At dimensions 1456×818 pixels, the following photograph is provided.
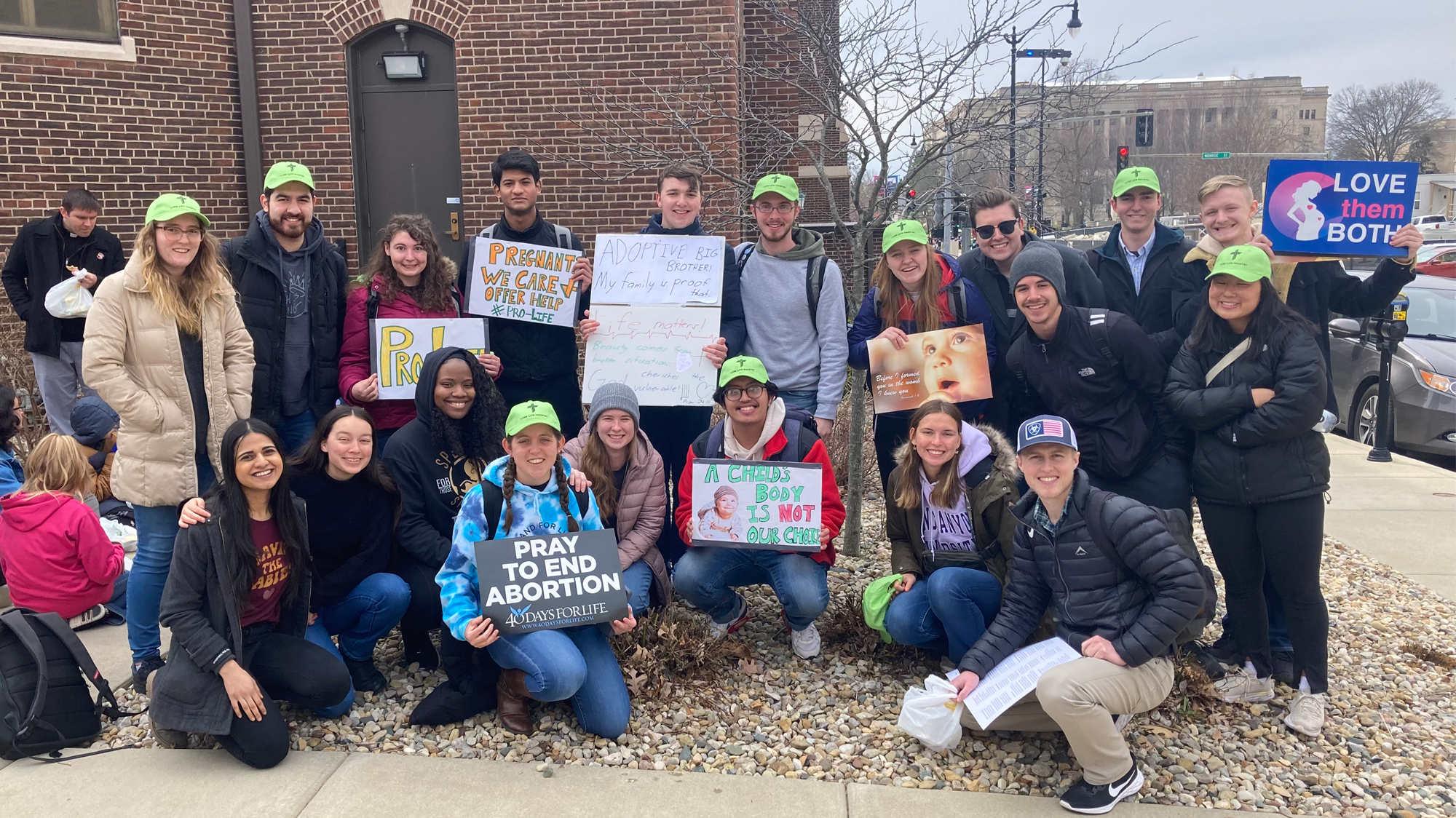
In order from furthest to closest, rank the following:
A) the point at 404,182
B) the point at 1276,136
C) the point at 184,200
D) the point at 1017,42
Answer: the point at 1276,136, the point at 404,182, the point at 1017,42, the point at 184,200

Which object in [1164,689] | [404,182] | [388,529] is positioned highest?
[404,182]

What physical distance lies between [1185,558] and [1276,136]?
63.0 metres

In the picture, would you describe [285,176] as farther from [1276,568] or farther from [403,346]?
[1276,568]

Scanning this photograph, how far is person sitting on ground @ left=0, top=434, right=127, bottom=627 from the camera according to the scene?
13.9 feet

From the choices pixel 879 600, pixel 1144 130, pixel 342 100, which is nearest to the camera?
pixel 879 600

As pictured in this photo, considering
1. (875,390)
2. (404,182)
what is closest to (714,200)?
(404,182)

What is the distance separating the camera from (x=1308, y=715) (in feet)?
12.2

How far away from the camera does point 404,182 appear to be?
33.7ft

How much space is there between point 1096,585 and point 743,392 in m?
1.61

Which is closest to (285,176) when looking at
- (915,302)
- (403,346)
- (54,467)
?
(403,346)

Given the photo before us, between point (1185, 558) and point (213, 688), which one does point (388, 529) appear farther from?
point (1185, 558)

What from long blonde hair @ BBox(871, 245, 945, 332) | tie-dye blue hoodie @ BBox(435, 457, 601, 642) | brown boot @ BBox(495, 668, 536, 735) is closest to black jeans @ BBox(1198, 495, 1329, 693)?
long blonde hair @ BBox(871, 245, 945, 332)

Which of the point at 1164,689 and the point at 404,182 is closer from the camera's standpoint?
the point at 1164,689

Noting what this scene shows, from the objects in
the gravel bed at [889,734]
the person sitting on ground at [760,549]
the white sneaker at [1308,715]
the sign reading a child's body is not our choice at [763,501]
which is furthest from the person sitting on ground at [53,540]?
the white sneaker at [1308,715]
